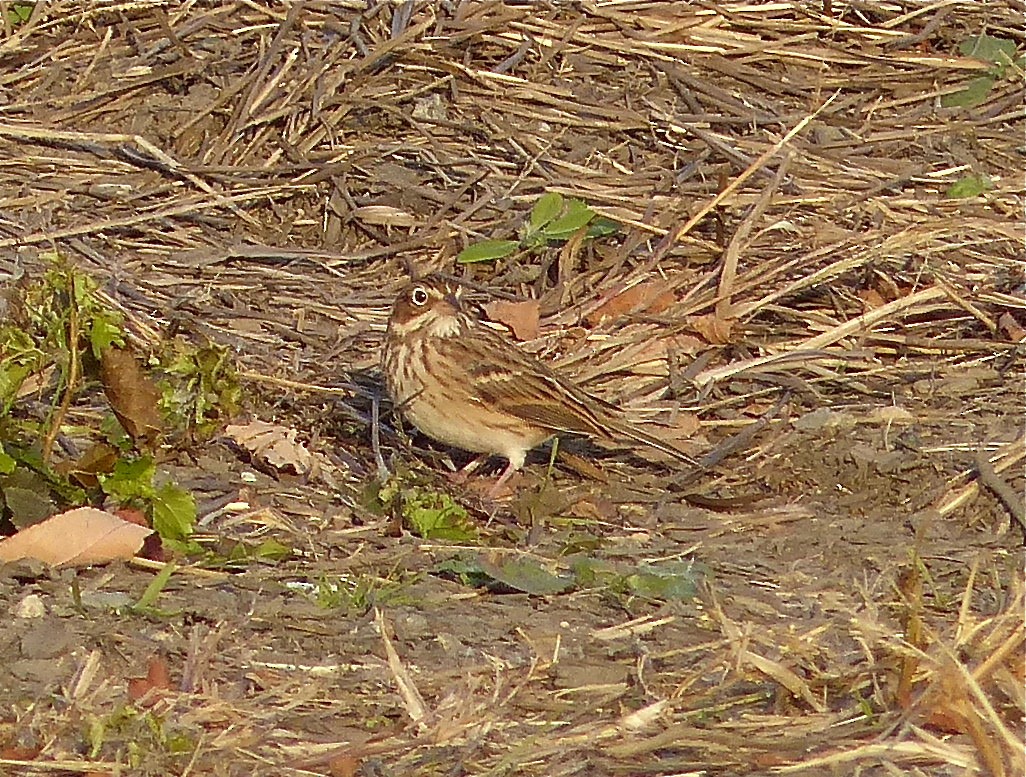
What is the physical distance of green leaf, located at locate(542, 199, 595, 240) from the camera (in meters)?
7.28

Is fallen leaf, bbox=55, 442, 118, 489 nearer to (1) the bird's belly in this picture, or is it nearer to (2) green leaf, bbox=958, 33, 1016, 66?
(1) the bird's belly

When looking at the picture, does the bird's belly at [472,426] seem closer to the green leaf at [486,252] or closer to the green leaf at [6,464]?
the green leaf at [486,252]

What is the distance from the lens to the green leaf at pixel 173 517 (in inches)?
188

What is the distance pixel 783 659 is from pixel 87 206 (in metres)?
4.38

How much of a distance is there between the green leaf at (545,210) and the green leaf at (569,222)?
1.1 inches

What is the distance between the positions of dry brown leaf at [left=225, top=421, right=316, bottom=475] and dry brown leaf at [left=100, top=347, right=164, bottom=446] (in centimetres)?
49

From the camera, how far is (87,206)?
24.7 ft

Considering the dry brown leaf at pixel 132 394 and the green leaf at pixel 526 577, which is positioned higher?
the dry brown leaf at pixel 132 394

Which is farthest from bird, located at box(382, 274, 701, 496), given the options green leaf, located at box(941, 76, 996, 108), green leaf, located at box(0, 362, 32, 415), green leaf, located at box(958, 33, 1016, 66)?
green leaf, located at box(958, 33, 1016, 66)

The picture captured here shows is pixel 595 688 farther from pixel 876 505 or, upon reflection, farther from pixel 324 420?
pixel 324 420

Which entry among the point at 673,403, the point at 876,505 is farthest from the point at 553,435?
the point at 876,505

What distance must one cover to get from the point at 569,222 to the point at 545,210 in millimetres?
141

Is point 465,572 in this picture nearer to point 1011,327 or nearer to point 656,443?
point 656,443

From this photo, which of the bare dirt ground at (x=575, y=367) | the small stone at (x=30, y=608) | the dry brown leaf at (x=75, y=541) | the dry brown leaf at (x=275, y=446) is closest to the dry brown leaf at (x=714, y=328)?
the bare dirt ground at (x=575, y=367)
